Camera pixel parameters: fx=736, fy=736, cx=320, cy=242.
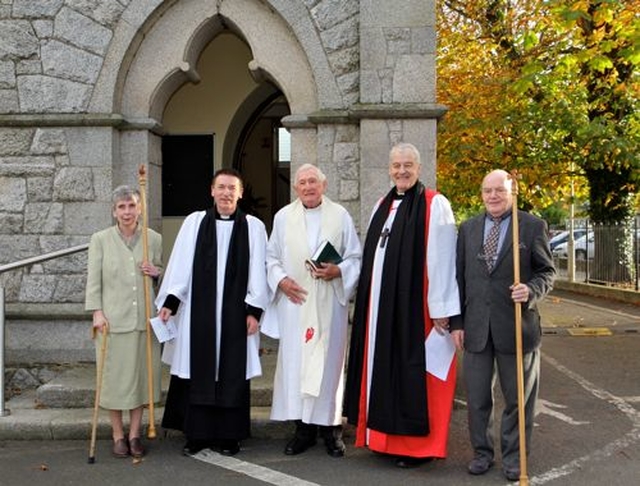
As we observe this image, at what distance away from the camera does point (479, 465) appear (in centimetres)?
490

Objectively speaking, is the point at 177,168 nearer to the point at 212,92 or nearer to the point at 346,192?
the point at 212,92

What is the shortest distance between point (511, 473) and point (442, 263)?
1439mm

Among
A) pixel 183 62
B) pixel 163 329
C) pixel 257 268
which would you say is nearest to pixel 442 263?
pixel 257 268

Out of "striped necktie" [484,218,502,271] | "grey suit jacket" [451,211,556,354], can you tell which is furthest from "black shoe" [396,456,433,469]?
"striped necktie" [484,218,502,271]

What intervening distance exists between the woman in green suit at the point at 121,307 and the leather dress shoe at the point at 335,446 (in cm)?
134

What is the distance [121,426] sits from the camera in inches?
209

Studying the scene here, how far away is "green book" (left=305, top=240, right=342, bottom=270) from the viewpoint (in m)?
5.13

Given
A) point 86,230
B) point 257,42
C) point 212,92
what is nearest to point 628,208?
point 212,92

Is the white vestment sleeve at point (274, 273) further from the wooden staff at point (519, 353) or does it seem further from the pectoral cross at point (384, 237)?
the wooden staff at point (519, 353)

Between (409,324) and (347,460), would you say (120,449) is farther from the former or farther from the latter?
(409,324)

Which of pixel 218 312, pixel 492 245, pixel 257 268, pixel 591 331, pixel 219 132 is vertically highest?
pixel 219 132

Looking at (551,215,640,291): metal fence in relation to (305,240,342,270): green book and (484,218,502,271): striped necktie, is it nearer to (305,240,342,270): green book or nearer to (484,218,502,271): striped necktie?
(484,218,502,271): striped necktie

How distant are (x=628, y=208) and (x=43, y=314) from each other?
49.2ft

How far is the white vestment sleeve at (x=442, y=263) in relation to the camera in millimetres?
4914
